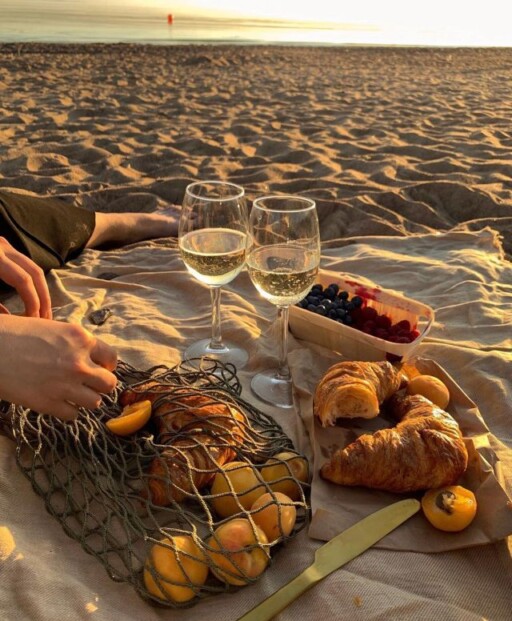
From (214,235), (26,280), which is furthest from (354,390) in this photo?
(26,280)

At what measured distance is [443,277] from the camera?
118 inches

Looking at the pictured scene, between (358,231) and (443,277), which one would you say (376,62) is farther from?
(443,277)

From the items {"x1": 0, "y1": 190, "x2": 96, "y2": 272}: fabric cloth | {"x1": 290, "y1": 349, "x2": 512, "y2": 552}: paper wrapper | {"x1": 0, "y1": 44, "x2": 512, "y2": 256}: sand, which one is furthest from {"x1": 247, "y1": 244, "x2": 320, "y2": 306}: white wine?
{"x1": 0, "y1": 44, "x2": 512, "y2": 256}: sand

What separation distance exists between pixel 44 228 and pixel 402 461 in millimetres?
2241

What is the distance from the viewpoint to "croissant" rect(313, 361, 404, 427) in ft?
5.49

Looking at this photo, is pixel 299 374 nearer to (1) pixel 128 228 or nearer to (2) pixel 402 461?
(2) pixel 402 461

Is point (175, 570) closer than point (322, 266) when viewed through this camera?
Yes

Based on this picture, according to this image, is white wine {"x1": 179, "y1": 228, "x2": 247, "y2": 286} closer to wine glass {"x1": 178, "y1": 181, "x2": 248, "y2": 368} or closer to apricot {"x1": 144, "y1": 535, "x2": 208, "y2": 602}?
wine glass {"x1": 178, "y1": 181, "x2": 248, "y2": 368}

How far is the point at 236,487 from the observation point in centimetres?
143

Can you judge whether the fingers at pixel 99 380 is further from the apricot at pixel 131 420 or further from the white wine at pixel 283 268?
the white wine at pixel 283 268

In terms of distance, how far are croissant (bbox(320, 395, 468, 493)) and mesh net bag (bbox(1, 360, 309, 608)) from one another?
0.47 feet

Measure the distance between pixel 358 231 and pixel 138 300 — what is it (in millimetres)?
1734

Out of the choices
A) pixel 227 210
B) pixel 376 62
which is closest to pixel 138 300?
pixel 227 210

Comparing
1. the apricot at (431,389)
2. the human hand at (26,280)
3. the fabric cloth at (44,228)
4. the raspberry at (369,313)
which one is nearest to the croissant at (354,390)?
the apricot at (431,389)
